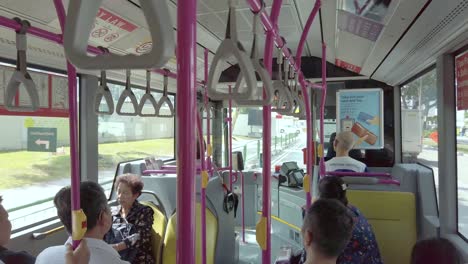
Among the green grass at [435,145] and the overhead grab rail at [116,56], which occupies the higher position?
the overhead grab rail at [116,56]

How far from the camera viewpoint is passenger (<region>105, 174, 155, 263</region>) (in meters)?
2.63

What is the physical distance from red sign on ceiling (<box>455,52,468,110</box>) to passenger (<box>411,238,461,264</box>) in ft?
4.08

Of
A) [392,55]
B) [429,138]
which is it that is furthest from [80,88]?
[429,138]

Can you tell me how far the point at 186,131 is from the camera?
613mm

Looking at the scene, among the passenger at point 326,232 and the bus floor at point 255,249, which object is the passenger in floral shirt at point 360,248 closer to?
the passenger at point 326,232

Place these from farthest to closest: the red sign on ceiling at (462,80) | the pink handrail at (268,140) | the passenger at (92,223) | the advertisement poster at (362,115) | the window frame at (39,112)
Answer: the advertisement poster at (362,115) < the window frame at (39,112) < the red sign on ceiling at (462,80) < the passenger at (92,223) < the pink handrail at (268,140)

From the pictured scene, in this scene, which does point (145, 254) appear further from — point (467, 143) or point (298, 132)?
point (298, 132)

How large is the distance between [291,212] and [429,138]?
162 centimetres

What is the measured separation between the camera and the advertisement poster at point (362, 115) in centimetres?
479

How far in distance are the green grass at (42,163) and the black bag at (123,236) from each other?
0.83 m

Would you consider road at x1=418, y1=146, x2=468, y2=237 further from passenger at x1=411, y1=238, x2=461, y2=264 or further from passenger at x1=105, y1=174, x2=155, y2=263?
passenger at x1=105, y1=174, x2=155, y2=263

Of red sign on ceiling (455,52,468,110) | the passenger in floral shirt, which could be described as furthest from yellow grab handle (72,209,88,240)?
red sign on ceiling (455,52,468,110)

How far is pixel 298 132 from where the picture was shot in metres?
5.52

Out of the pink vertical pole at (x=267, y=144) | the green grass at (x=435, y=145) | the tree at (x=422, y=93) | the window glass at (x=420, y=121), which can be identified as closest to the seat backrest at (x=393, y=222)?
the window glass at (x=420, y=121)
